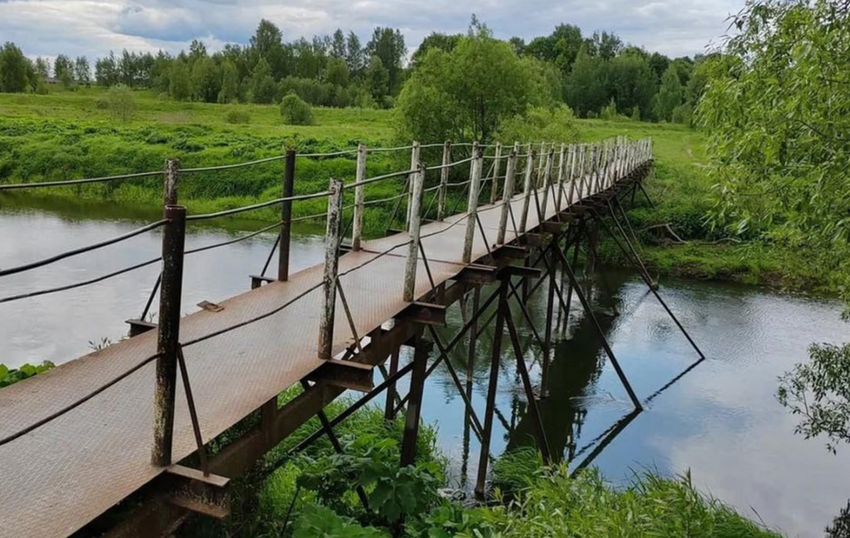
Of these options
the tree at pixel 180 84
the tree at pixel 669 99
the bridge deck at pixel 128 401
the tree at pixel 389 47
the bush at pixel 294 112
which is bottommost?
the bridge deck at pixel 128 401

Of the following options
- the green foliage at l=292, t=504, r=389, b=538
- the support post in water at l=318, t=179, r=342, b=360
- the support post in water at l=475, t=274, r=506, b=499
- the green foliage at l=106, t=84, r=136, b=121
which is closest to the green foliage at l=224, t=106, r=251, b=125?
the green foliage at l=106, t=84, r=136, b=121

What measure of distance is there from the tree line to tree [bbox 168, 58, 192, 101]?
9 cm

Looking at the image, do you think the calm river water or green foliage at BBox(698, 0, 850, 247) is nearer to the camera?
green foliage at BBox(698, 0, 850, 247)

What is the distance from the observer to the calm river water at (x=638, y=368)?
1077 cm

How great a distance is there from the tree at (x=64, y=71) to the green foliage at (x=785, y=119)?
87.1 meters

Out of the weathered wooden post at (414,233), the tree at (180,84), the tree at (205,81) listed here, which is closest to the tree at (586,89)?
the tree at (205,81)

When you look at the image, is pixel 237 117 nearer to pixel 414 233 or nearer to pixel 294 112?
pixel 294 112

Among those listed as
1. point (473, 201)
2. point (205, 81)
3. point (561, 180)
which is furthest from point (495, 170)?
point (205, 81)

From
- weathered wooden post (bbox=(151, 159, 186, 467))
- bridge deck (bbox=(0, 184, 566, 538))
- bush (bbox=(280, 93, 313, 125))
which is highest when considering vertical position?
bush (bbox=(280, 93, 313, 125))

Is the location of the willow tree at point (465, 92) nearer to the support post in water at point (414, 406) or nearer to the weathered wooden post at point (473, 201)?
the weathered wooden post at point (473, 201)

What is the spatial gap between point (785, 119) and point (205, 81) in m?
74.8

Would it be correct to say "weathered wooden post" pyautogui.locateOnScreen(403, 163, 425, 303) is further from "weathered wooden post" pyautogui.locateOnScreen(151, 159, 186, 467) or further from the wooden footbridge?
"weathered wooden post" pyautogui.locateOnScreen(151, 159, 186, 467)

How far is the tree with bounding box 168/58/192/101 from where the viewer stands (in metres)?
68.8

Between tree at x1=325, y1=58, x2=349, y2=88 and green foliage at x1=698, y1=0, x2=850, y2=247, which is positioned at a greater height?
tree at x1=325, y1=58, x2=349, y2=88
